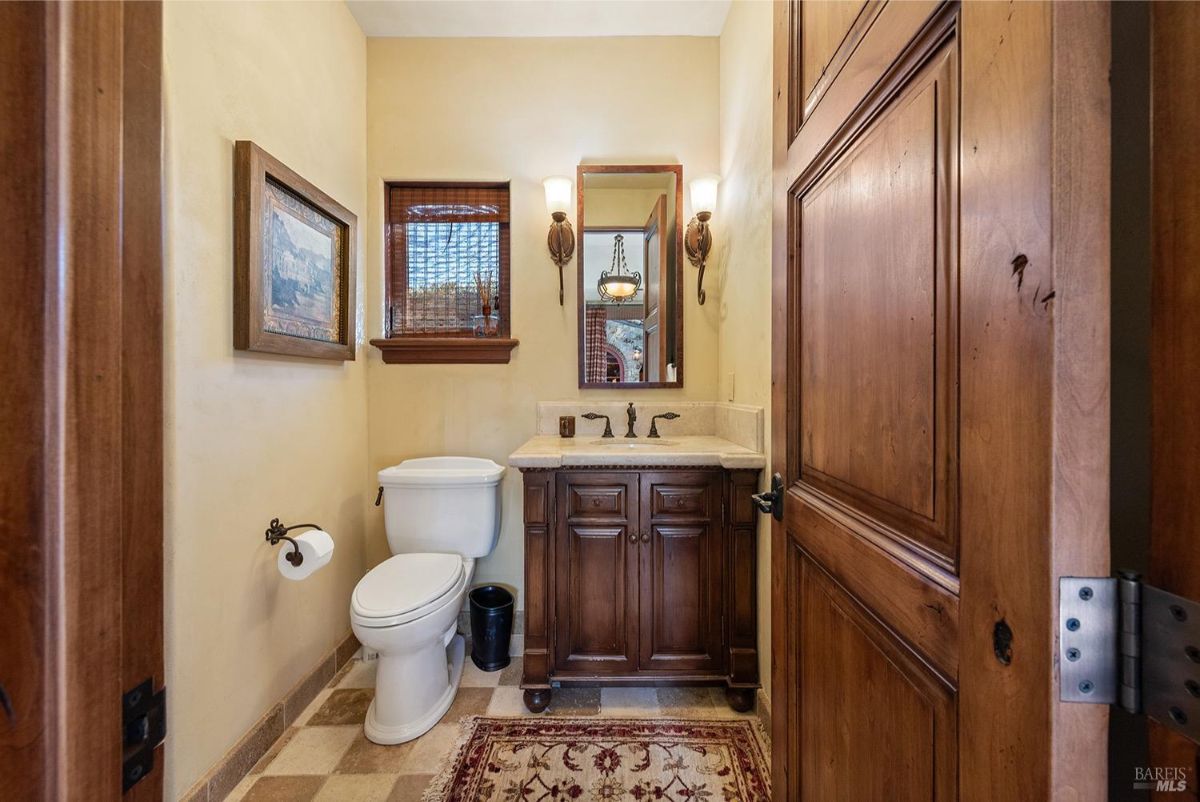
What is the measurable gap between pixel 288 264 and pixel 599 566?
1.52m

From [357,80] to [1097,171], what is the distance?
2580 millimetres

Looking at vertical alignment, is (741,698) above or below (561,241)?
below

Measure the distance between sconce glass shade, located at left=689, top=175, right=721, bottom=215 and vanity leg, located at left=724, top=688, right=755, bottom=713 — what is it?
1.94 meters

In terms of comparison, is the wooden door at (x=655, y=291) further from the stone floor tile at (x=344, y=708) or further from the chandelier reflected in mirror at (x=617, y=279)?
the stone floor tile at (x=344, y=708)

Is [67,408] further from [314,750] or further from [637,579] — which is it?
[314,750]

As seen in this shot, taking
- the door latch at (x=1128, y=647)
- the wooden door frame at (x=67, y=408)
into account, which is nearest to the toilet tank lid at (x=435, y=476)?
the wooden door frame at (x=67, y=408)

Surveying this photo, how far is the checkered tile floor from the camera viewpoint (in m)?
1.29

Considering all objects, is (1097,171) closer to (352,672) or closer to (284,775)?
(284,775)

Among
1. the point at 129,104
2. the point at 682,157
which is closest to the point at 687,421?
the point at 682,157

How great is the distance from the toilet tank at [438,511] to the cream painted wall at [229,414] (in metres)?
0.25

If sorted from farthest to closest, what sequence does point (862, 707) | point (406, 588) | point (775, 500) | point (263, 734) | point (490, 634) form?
point (490, 634) → point (406, 588) → point (263, 734) → point (775, 500) → point (862, 707)

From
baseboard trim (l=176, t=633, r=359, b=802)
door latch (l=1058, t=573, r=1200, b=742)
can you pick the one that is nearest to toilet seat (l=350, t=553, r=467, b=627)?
baseboard trim (l=176, t=633, r=359, b=802)

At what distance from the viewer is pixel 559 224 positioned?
2.06m

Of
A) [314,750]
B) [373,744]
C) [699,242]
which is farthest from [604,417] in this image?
[314,750]
